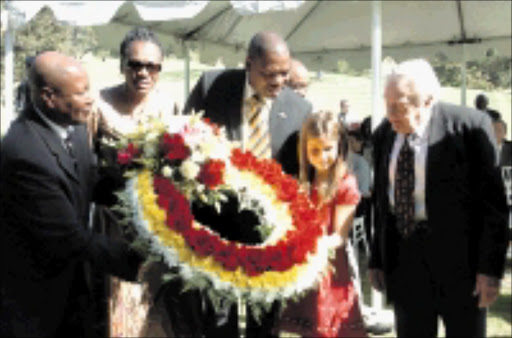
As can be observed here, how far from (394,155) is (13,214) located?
200cm

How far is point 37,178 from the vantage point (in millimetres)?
2887

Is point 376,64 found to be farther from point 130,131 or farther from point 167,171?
point 167,171

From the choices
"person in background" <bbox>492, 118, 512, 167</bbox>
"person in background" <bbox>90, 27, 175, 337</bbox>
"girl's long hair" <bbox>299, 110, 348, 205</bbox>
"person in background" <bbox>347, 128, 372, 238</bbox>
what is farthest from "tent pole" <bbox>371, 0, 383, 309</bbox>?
"person in background" <bbox>492, 118, 512, 167</bbox>

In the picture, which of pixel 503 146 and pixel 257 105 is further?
pixel 503 146

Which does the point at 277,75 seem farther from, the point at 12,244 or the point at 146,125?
the point at 12,244

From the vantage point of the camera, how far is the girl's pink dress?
14.5 feet

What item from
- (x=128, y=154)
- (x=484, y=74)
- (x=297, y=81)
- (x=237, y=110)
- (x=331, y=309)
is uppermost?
(x=484, y=74)

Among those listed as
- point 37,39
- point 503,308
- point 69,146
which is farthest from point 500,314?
point 37,39

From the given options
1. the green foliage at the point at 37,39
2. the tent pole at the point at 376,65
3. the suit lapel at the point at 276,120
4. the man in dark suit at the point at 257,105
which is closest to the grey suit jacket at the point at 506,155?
the tent pole at the point at 376,65

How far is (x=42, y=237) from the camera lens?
293 centimetres

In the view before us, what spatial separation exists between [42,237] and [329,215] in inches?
76.7

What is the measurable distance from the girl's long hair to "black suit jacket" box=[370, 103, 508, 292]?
0.65 meters

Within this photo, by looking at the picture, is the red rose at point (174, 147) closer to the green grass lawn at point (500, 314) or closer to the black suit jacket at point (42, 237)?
the black suit jacket at point (42, 237)

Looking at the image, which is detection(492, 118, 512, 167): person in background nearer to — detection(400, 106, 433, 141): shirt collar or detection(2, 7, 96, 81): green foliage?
detection(400, 106, 433, 141): shirt collar
